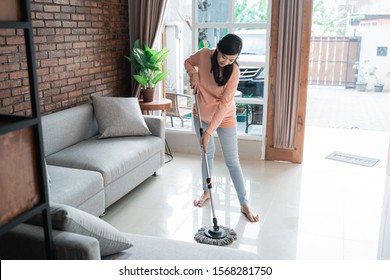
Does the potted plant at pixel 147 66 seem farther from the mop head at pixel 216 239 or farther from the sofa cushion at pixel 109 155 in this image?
the mop head at pixel 216 239

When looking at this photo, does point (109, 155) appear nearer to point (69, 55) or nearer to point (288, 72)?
point (69, 55)

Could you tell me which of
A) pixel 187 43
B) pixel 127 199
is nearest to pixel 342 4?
pixel 187 43

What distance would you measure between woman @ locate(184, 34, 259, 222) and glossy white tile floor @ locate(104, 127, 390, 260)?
28 centimetres

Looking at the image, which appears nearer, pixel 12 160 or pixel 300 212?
pixel 12 160

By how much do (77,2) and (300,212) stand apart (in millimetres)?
2768

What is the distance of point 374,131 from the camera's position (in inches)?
236

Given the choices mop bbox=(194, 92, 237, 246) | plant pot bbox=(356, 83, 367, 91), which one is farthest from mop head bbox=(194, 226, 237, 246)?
plant pot bbox=(356, 83, 367, 91)

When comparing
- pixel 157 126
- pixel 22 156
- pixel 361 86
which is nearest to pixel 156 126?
pixel 157 126

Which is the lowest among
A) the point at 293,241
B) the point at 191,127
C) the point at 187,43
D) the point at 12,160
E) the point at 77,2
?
the point at 293,241

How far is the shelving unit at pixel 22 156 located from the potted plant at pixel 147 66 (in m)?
2.92

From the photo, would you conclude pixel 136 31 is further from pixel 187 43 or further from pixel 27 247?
pixel 27 247

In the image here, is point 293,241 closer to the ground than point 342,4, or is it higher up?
closer to the ground

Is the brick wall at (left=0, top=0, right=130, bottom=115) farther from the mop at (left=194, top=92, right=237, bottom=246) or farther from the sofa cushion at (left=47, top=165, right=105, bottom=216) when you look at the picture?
the mop at (left=194, top=92, right=237, bottom=246)

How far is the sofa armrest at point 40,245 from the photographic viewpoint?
1.52 metres
